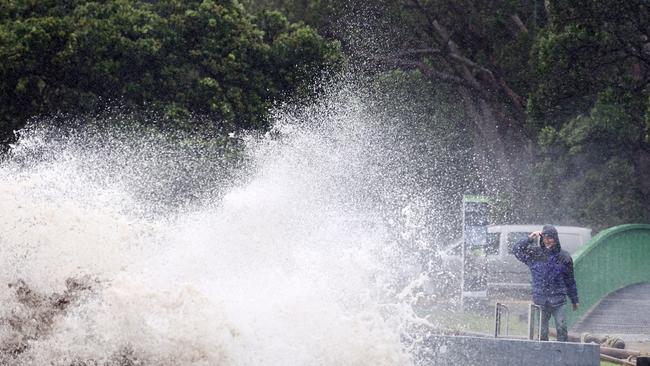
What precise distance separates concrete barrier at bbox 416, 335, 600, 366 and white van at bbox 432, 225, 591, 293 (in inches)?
642

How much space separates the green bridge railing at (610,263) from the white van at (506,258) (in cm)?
379

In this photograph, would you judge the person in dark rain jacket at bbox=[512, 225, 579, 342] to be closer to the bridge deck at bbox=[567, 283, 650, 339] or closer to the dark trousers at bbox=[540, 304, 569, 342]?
the dark trousers at bbox=[540, 304, 569, 342]

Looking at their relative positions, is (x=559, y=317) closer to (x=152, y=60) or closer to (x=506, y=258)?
(x=506, y=258)

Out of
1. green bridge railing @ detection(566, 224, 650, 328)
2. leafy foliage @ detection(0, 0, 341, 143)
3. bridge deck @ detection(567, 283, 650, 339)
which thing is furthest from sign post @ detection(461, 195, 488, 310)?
leafy foliage @ detection(0, 0, 341, 143)

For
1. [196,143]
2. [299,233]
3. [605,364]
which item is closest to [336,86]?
[196,143]

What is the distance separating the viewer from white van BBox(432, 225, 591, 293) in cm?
2859

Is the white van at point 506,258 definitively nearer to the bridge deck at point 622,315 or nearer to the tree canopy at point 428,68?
the tree canopy at point 428,68

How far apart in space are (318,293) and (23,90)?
1540cm

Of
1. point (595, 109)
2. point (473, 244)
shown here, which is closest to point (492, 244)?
point (473, 244)

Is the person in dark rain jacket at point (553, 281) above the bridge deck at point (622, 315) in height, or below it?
above

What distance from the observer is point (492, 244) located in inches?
1166

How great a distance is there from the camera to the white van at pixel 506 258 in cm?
2859

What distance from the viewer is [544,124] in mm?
33781

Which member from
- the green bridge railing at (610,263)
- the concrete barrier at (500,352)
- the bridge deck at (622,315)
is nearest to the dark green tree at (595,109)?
the green bridge railing at (610,263)
